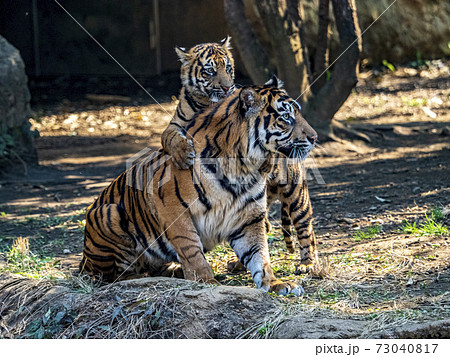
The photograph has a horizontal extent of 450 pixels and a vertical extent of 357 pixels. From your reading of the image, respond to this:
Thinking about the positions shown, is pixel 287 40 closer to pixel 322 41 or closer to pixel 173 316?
pixel 322 41

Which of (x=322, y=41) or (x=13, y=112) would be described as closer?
(x=13, y=112)

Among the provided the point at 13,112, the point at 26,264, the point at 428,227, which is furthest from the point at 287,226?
the point at 13,112

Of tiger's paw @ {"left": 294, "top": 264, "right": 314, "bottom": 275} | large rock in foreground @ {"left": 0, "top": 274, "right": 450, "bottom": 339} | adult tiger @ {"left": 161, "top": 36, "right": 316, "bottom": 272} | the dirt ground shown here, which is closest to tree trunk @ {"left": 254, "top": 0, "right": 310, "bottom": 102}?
the dirt ground

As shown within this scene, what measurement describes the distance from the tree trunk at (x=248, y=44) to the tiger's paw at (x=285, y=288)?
507 cm

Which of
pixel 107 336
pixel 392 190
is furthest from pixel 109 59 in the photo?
pixel 107 336

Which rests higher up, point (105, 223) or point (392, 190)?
point (105, 223)

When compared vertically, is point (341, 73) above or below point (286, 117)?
below

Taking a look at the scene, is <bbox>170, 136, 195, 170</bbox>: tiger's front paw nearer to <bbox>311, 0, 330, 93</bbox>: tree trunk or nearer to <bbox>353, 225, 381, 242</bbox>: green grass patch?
<bbox>353, 225, 381, 242</bbox>: green grass patch

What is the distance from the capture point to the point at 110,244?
4457mm

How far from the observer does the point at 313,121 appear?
8.79 meters

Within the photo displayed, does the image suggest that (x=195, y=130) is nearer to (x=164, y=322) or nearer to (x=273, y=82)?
(x=273, y=82)

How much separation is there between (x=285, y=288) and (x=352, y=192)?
2949 mm

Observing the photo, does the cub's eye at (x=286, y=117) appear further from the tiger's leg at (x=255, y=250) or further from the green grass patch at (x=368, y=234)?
the green grass patch at (x=368, y=234)
